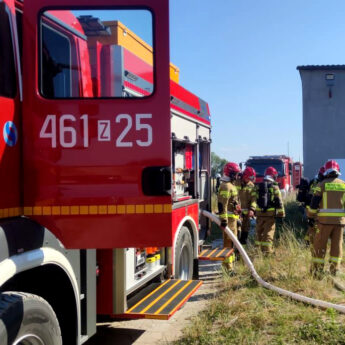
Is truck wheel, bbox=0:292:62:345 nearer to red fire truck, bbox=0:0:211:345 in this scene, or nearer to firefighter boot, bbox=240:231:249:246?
red fire truck, bbox=0:0:211:345

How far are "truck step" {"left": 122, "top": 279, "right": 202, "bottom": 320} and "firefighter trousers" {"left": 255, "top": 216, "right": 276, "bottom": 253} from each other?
3.60 meters

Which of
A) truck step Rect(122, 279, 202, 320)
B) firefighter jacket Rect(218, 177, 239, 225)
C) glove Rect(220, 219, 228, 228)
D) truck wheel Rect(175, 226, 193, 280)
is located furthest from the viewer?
firefighter jacket Rect(218, 177, 239, 225)

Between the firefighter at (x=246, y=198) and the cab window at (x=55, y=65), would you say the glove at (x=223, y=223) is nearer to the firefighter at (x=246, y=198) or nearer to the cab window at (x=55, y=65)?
the firefighter at (x=246, y=198)

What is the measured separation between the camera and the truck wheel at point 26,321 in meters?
2.54

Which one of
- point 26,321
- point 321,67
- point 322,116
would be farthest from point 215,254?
point 321,67

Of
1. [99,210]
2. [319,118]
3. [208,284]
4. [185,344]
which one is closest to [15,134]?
[99,210]

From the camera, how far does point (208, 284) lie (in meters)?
7.83

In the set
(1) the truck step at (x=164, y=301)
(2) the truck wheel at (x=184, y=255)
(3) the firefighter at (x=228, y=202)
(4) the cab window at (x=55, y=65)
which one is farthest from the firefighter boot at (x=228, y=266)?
(4) the cab window at (x=55, y=65)

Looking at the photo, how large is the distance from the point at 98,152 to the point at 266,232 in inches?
260

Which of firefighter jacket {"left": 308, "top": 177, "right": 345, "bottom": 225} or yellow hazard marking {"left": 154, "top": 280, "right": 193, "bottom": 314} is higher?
firefighter jacket {"left": 308, "top": 177, "right": 345, "bottom": 225}

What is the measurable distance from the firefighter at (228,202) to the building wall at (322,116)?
7.17 metres

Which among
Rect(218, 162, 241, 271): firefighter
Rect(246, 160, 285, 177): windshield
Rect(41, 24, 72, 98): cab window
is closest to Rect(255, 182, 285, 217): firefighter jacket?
Rect(218, 162, 241, 271): firefighter

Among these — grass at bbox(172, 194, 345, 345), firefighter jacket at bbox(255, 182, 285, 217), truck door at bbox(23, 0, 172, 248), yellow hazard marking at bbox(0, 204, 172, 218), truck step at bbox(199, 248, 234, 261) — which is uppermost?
truck door at bbox(23, 0, 172, 248)

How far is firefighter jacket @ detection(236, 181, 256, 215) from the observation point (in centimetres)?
983
